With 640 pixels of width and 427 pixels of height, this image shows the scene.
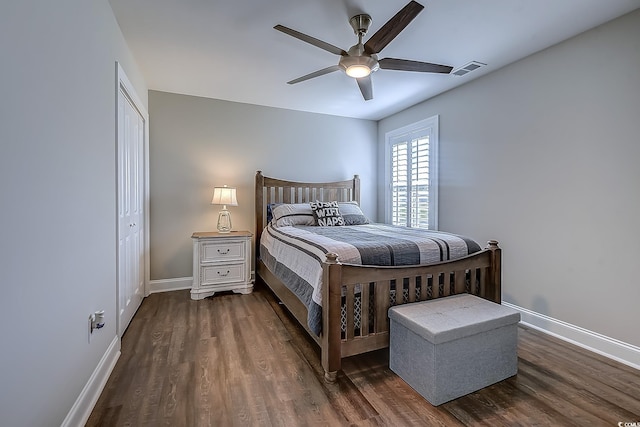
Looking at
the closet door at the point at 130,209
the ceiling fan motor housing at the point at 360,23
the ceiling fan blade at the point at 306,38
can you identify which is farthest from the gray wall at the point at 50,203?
the ceiling fan motor housing at the point at 360,23

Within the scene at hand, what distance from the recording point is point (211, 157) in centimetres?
404

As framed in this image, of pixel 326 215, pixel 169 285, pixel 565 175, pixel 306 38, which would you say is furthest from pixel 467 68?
pixel 169 285

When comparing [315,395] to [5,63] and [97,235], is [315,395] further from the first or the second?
[5,63]

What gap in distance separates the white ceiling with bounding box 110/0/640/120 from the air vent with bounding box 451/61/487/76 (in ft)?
0.26

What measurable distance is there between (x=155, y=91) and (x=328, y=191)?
264 cm

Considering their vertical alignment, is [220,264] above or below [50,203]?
below

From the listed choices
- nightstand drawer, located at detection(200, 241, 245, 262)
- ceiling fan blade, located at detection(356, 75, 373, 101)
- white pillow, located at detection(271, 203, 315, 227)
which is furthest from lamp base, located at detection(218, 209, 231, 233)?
ceiling fan blade, located at detection(356, 75, 373, 101)

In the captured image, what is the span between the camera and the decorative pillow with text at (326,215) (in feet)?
12.3

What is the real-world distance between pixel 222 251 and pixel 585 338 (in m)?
3.55

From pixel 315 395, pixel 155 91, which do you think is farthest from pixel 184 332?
pixel 155 91

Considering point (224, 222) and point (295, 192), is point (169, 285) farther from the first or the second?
point (295, 192)

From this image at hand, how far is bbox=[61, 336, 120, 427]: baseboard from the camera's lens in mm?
1476

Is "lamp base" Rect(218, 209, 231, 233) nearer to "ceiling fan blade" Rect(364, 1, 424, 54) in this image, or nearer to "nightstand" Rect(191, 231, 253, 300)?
"nightstand" Rect(191, 231, 253, 300)

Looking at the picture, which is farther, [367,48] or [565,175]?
[565,175]
